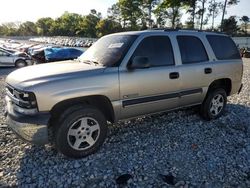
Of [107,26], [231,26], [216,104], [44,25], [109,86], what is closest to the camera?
[109,86]

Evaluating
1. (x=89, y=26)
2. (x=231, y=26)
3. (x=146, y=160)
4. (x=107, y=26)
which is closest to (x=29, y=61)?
(x=146, y=160)

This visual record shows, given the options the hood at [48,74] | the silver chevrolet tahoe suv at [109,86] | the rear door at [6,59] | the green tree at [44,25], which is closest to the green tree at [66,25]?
the green tree at [44,25]

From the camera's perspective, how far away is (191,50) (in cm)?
541

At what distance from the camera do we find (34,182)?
3.72 m

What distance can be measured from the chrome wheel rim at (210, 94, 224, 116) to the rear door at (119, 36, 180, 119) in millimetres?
1250

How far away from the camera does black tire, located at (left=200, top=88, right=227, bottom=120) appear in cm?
593

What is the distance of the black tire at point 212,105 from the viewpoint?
5.93 m

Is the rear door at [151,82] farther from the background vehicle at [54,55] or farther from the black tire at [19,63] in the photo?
the black tire at [19,63]

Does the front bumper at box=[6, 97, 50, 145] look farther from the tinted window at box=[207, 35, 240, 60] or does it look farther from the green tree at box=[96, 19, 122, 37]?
the green tree at box=[96, 19, 122, 37]

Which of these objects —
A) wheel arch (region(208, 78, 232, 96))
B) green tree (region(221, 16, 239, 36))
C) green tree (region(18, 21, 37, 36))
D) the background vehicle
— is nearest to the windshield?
wheel arch (region(208, 78, 232, 96))

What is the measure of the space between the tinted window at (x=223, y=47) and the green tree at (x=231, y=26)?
60.1 m

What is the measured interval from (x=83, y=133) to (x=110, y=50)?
1488 millimetres

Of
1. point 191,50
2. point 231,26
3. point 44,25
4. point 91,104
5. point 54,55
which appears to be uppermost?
point 44,25

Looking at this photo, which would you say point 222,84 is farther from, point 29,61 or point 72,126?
point 29,61
